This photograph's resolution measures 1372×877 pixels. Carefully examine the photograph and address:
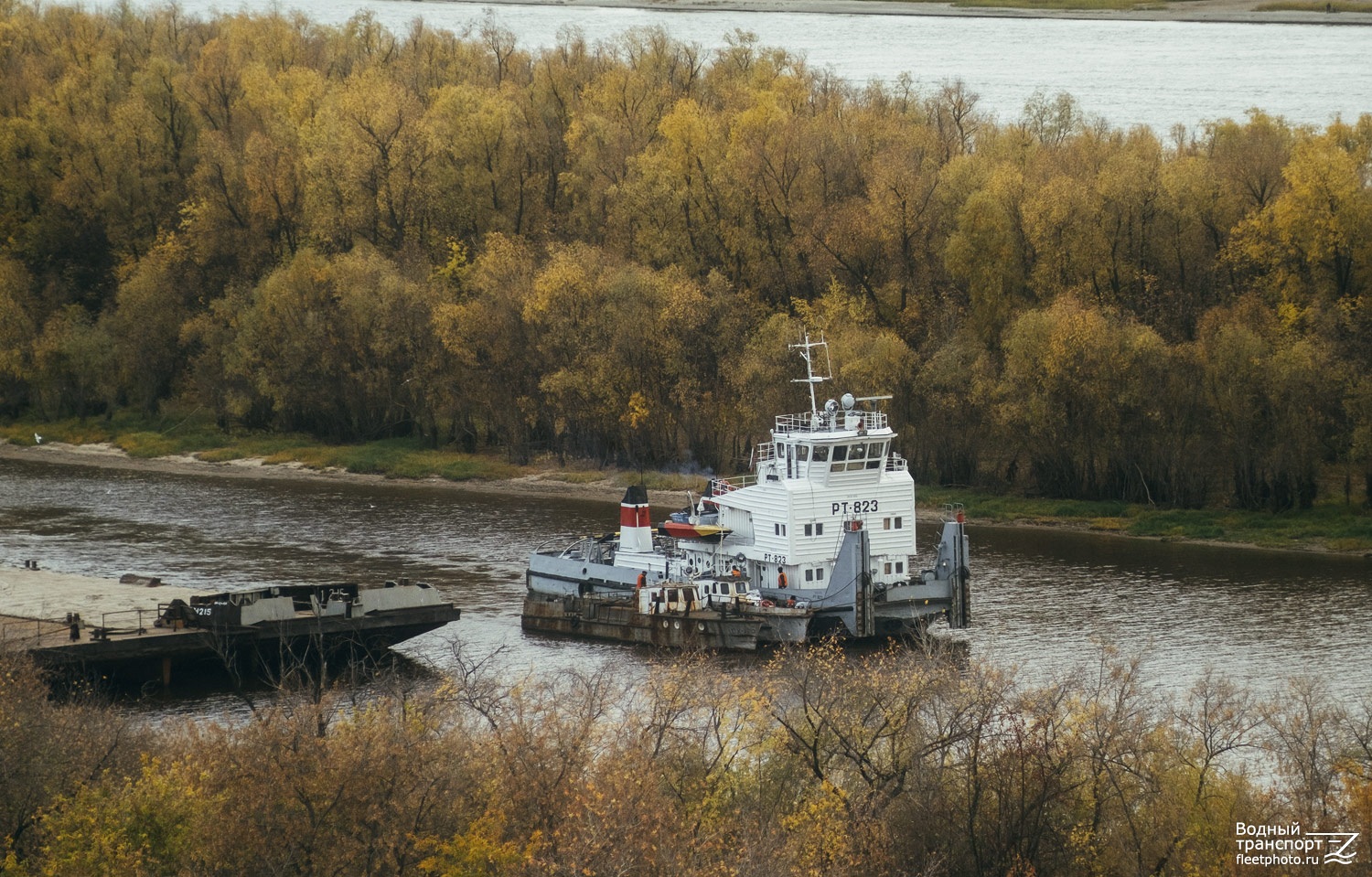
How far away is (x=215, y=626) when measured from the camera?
5741cm

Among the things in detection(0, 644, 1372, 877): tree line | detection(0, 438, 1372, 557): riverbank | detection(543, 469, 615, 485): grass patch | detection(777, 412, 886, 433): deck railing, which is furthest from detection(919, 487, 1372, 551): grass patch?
detection(0, 644, 1372, 877): tree line

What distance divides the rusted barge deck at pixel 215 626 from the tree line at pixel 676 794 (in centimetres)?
1409

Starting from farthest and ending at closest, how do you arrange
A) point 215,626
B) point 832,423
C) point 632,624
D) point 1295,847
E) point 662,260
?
point 662,260 < point 632,624 < point 832,423 < point 215,626 < point 1295,847

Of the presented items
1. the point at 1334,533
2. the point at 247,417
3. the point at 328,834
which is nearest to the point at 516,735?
the point at 328,834

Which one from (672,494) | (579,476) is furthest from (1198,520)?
(579,476)

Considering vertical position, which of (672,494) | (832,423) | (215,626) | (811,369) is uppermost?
(811,369)

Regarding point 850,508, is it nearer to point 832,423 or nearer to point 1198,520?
point 832,423

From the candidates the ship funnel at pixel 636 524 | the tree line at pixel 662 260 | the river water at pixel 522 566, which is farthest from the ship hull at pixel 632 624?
the tree line at pixel 662 260

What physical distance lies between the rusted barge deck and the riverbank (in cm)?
2890

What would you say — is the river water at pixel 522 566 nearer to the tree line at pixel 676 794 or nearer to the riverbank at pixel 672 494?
the riverbank at pixel 672 494

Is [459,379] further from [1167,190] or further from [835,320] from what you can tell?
[1167,190]

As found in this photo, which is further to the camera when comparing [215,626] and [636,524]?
[636,524]

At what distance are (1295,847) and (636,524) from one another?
3393 centimetres

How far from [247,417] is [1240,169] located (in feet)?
181
